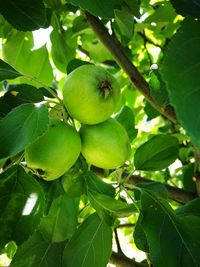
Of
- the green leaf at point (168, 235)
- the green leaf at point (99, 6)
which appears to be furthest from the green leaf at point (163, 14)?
the green leaf at point (168, 235)

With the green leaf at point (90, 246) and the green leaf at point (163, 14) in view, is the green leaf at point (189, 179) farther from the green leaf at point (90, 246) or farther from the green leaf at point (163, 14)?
the green leaf at point (90, 246)

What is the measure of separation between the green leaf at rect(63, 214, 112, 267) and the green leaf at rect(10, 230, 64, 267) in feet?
0.32

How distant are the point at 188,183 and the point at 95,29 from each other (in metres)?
0.94

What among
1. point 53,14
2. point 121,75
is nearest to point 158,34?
point 121,75

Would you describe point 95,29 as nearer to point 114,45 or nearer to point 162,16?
point 114,45

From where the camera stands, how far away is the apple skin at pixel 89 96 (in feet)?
3.30

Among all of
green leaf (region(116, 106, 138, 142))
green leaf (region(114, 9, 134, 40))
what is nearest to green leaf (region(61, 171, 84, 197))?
green leaf (region(116, 106, 138, 142))

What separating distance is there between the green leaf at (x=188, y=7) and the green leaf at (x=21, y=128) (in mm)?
381

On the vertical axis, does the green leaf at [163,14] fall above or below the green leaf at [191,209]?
above

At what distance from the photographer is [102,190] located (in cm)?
107

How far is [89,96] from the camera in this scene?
3.29 ft

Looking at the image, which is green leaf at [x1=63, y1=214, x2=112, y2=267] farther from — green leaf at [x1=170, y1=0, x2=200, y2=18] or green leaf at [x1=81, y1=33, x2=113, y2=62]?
green leaf at [x1=81, y1=33, x2=113, y2=62]

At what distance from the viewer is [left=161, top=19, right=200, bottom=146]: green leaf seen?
705 mm

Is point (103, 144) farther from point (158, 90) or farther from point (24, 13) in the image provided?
point (24, 13)
